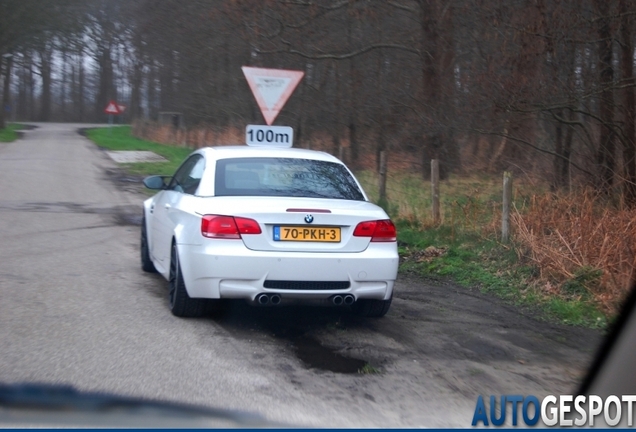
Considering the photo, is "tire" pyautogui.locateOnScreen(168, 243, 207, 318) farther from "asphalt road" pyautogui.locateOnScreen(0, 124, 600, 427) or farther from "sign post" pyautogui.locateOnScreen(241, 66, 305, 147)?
"sign post" pyautogui.locateOnScreen(241, 66, 305, 147)

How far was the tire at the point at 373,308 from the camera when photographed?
23.9 feet

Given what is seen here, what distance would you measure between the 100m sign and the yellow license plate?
477 centimetres

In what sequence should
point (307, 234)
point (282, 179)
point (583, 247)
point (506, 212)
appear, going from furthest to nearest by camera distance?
point (506, 212) → point (583, 247) → point (282, 179) → point (307, 234)

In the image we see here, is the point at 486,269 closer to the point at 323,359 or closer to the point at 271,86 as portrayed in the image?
the point at 323,359

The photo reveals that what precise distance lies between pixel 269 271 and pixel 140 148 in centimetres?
2887

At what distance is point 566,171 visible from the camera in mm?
13234

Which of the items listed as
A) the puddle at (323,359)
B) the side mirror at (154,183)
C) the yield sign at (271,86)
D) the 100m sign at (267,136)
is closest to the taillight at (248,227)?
the puddle at (323,359)

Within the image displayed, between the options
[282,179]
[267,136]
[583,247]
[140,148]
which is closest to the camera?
[282,179]

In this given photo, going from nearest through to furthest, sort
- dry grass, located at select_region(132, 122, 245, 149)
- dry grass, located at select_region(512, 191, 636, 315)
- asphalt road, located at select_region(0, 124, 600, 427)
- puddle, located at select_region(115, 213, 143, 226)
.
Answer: asphalt road, located at select_region(0, 124, 600, 427) < dry grass, located at select_region(512, 191, 636, 315) < puddle, located at select_region(115, 213, 143, 226) < dry grass, located at select_region(132, 122, 245, 149)

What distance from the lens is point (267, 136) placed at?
11.4m

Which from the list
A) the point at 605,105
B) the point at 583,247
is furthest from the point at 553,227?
the point at 605,105

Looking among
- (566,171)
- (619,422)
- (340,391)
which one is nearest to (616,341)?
(619,422)

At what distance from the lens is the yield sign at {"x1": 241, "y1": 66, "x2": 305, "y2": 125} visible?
37.7 ft

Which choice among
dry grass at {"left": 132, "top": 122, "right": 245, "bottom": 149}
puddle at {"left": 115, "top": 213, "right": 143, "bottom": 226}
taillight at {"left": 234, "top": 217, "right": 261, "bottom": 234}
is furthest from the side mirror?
dry grass at {"left": 132, "top": 122, "right": 245, "bottom": 149}
